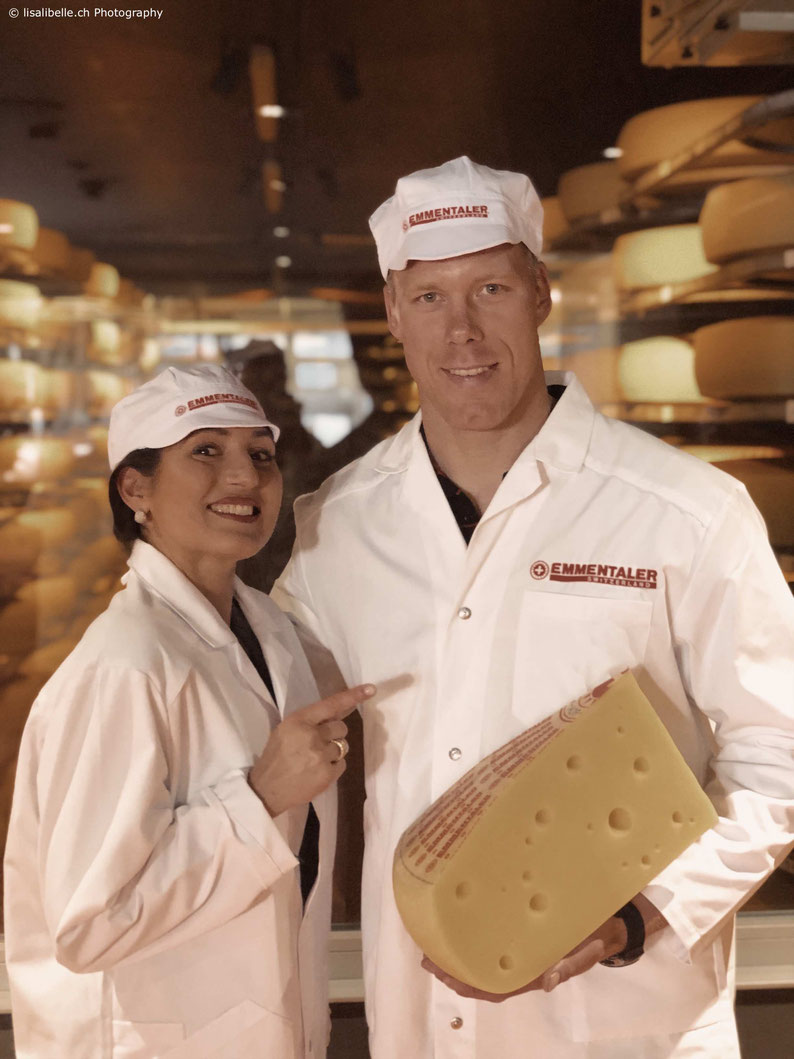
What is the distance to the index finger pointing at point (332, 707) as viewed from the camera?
47.8 inches

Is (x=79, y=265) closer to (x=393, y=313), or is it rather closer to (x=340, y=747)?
(x=393, y=313)

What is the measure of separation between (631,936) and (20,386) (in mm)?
1577

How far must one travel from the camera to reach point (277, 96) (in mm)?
2125

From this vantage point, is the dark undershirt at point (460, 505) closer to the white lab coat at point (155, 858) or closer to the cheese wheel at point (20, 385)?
the white lab coat at point (155, 858)

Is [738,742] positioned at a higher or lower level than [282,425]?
lower

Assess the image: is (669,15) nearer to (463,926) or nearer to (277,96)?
(277,96)

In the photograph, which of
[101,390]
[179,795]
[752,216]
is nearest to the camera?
[179,795]

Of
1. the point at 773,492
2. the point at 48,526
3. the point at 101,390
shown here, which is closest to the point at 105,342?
the point at 101,390

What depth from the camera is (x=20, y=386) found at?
2072 mm

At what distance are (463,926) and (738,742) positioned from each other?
0.45 meters

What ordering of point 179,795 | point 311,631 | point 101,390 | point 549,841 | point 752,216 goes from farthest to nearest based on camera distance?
point 101,390 < point 752,216 < point 311,631 < point 179,795 < point 549,841

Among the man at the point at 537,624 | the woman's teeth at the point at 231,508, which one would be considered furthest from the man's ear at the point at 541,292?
the woman's teeth at the point at 231,508

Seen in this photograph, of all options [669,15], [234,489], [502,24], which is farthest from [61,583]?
[669,15]

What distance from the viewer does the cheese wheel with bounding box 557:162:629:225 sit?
7.13 feet
